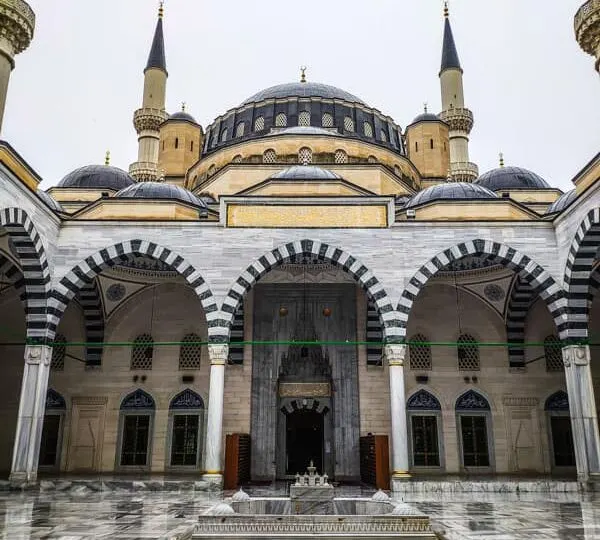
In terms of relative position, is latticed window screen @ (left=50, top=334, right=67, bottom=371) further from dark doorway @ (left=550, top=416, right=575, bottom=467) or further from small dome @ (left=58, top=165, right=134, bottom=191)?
dark doorway @ (left=550, top=416, right=575, bottom=467)

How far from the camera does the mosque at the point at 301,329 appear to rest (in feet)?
33.2

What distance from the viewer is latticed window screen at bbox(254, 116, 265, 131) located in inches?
677

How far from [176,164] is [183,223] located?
787 centimetres

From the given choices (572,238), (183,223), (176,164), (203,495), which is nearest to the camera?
(203,495)

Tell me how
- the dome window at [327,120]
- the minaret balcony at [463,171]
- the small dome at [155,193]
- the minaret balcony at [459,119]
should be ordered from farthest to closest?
the minaret balcony at [459,119] < the dome window at [327,120] < the minaret balcony at [463,171] < the small dome at [155,193]

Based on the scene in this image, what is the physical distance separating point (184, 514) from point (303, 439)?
619cm

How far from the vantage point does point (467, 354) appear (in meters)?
12.7

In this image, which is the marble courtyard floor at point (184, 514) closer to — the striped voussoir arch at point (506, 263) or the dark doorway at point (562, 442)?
the striped voussoir arch at point (506, 263)

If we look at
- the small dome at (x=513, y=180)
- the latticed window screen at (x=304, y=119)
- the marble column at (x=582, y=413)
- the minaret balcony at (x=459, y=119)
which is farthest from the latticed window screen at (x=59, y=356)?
the minaret balcony at (x=459, y=119)

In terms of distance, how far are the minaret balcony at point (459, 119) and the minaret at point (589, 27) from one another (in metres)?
7.70

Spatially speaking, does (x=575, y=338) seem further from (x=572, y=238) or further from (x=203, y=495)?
(x=203, y=495)

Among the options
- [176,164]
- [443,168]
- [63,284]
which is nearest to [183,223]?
[63,284]

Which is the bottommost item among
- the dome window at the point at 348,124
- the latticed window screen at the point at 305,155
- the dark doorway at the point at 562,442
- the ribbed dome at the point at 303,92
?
Answer: the dark doorway at the point at 562,442

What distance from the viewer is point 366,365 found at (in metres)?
12.4
